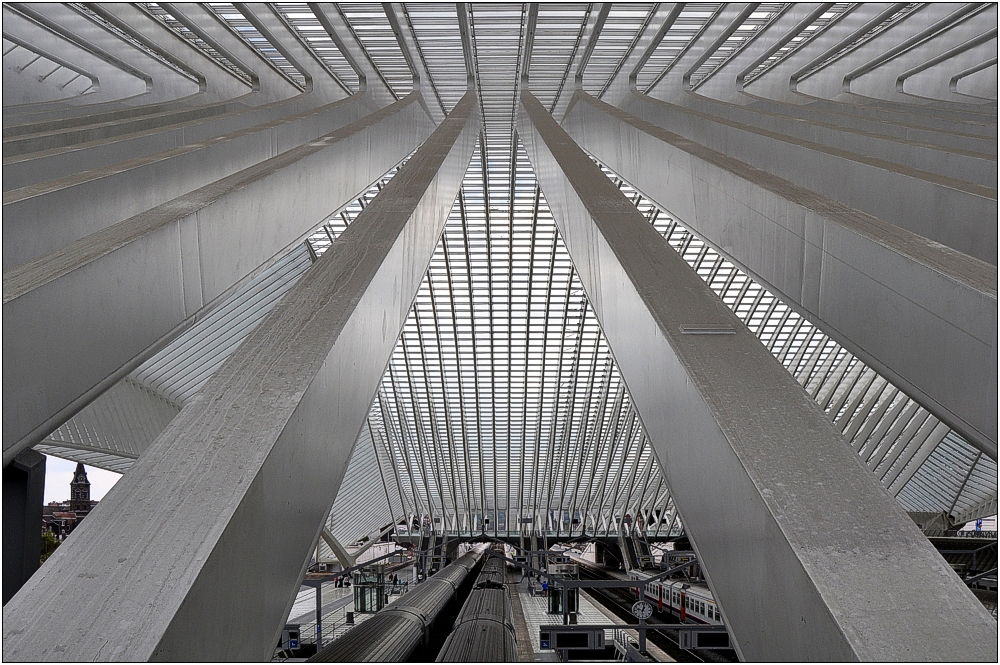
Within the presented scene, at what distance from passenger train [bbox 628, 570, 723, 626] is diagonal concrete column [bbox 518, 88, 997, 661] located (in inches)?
761

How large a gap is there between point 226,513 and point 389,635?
494 inches

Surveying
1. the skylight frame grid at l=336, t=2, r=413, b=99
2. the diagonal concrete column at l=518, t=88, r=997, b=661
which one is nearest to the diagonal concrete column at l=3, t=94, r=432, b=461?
the diagonal concrete column at l=518, t=88, r=997, b=661

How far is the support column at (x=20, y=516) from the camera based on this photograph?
19.8 feet

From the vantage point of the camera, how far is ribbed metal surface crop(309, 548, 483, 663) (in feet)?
41.8

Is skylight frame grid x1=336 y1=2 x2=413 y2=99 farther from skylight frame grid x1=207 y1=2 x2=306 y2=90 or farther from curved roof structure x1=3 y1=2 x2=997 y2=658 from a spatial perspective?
Answer: skylight frame grid x1=207 y1=2 x2=306 y2=90

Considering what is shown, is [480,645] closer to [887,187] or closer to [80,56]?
[887,187]

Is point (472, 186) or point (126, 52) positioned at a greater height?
point (472, 186)

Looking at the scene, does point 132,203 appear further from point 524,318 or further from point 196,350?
point 524,318

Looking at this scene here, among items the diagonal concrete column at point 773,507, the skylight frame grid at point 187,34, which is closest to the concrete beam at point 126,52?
the skylight frame grid at point 187,34

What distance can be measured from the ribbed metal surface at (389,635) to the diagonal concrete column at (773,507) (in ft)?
28.9

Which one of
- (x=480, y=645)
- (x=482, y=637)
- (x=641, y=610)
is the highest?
(x=480, y=645)

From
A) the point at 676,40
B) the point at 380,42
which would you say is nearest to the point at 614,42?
the point at 676,40

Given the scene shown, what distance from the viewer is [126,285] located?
514cm

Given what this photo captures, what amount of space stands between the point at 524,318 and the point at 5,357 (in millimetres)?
39315
